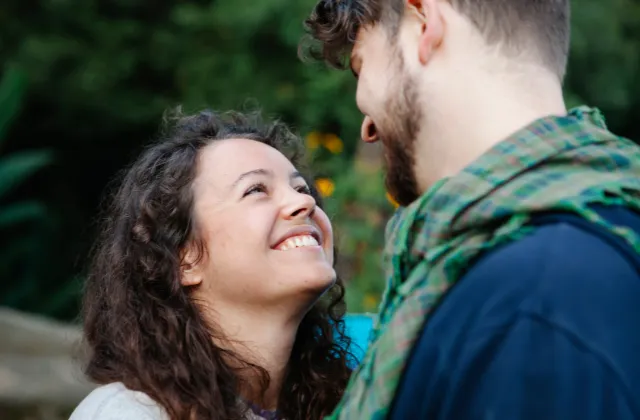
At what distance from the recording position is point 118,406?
6.61 feet

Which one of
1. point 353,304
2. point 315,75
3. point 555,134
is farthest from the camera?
point 315,75

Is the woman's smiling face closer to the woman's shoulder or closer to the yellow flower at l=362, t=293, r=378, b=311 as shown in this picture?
the woman's shoulder

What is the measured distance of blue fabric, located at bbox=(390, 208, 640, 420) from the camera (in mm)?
1197

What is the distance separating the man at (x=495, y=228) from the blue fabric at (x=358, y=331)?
95cm

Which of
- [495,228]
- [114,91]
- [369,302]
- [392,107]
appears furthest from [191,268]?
[114,91]

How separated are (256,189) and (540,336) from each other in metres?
1.18

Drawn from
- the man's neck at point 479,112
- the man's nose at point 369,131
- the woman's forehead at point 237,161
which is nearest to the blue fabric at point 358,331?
the woman's forehead at point 237,161

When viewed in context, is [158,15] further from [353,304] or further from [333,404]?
[333,404]

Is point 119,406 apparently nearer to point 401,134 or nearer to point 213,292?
point 213,292

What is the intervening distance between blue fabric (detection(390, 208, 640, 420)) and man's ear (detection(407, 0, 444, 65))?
1.30 feet

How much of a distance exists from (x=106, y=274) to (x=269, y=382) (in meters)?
0.52

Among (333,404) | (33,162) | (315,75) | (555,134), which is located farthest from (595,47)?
(555,134)

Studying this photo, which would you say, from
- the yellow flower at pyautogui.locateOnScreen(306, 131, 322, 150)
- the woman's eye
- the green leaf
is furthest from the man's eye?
the green leaf

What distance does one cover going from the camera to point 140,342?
223cm
